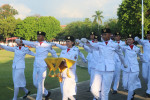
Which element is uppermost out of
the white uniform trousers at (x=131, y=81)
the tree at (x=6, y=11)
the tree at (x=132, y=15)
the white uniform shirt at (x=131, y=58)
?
the tree at (x=6, y=11)

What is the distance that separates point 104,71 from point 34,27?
77574 millimetres

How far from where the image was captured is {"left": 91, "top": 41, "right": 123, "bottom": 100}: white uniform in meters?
Answer: 5.64

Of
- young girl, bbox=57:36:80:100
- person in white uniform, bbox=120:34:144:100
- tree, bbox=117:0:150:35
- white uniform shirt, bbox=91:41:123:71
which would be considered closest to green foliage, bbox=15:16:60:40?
tree, bbox=117:0:150:35

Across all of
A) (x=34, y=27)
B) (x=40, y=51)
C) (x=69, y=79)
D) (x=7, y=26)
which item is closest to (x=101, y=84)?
(x=69, y=79)

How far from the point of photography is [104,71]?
18.5 ft

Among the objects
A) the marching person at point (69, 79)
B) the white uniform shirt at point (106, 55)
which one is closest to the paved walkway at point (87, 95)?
the marching person at point (69, 79)

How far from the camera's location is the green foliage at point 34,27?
79562 mm

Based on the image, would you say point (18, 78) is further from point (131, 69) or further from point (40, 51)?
point (131, 69)

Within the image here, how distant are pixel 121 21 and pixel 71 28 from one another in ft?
165

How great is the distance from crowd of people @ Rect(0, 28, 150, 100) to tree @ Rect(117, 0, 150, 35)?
28708 mm

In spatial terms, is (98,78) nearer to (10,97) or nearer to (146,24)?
(10,97)

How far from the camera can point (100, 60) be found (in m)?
5.75

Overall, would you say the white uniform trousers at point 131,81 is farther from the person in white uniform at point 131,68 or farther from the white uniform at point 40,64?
the white uniform at point 40,64

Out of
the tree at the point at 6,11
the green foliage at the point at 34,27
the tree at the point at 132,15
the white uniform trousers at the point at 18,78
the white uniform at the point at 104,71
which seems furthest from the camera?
the tree at the point at 6,11
